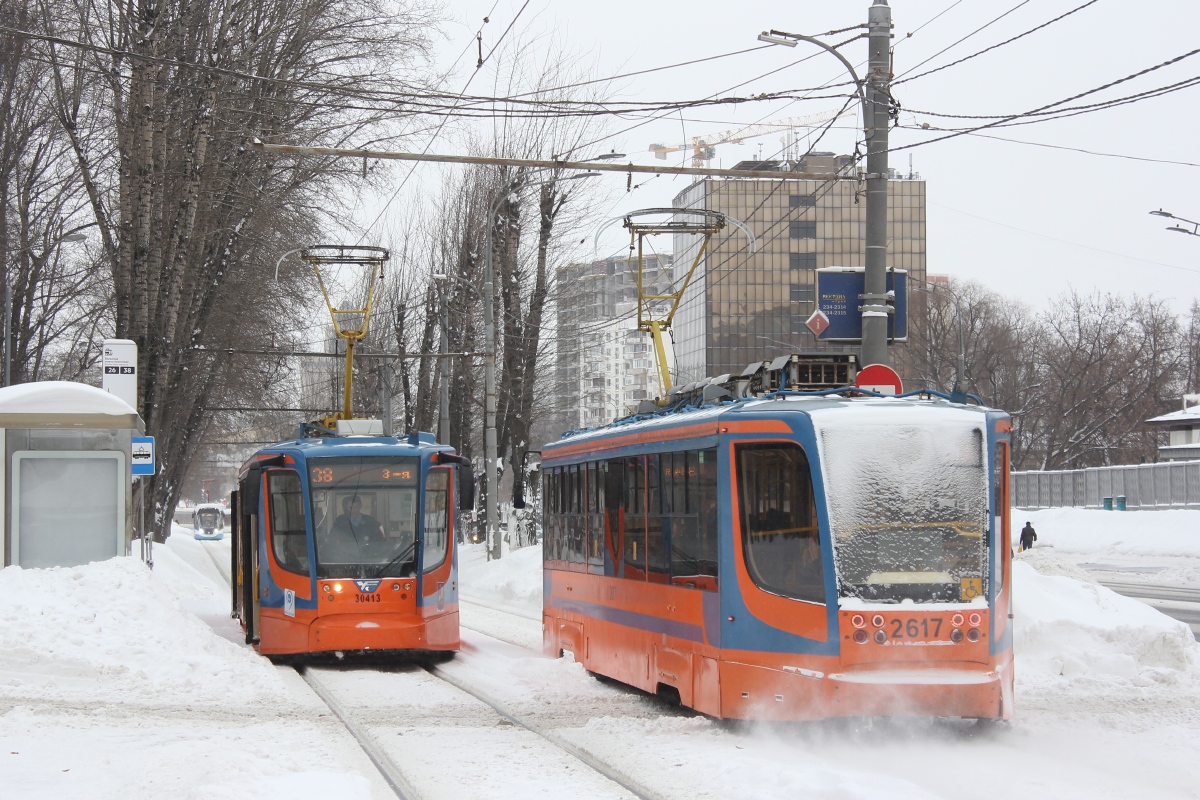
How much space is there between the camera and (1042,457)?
76.5 metres

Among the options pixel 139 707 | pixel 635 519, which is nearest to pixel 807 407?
pixel 635 519

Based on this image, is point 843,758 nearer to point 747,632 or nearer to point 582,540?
point 747,632

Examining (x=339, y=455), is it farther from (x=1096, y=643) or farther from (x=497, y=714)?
(x=1096, y=643)

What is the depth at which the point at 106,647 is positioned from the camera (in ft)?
39.3

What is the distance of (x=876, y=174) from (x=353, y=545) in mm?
6883

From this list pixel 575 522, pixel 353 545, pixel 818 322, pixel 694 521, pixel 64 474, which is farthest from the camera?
pixel 353 545

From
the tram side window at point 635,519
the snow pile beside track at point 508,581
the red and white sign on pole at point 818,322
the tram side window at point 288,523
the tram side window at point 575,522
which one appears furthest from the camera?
the snow pile beside track at point 508,581

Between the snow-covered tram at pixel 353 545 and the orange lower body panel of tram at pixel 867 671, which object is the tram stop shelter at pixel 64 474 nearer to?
the snow-covered tram at pixel 353 545

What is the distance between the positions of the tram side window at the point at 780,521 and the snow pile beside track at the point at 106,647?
4.85 metres

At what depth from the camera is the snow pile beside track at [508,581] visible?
26.7 meters

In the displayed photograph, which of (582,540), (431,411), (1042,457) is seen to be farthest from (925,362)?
(582,540)

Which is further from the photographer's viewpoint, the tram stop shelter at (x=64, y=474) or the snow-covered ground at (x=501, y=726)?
the tram stop shelter at (x=64, y=474)

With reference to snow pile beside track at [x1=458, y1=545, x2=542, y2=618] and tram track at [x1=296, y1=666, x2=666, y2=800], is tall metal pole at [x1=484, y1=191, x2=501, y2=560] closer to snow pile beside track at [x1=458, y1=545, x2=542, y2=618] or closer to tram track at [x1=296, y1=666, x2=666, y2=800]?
snow pile beside track at [x1=458, y1=545, x2=542, y2=618]

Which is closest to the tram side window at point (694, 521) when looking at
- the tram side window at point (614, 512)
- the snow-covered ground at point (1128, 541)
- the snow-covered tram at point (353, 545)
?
the tram side window at point (614, 512)
